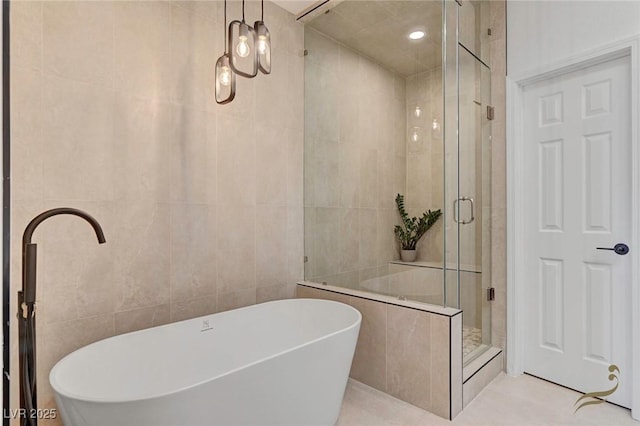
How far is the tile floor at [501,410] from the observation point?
80.0 inches

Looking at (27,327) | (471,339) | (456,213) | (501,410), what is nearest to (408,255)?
(456,213)

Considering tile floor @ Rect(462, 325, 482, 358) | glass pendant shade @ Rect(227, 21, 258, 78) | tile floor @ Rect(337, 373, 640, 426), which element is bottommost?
tile floor @ Rect(337, 373, 640, 426)

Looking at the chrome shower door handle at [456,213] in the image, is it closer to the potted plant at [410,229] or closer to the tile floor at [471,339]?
the potted plant at [410,229]

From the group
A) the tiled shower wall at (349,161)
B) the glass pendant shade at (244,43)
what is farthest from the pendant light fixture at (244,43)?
the tiled shower wall at (349,161)

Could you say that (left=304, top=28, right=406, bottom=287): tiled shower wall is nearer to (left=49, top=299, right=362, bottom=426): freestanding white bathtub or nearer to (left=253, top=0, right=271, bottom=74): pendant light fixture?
(left=49, top=299, right=362, bottom=426): freestanding white bathtub

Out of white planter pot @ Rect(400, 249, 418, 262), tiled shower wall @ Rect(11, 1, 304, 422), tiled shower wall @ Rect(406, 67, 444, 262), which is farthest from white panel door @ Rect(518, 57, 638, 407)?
tiled shower wall @ Rect(11, 1, 304, 422)

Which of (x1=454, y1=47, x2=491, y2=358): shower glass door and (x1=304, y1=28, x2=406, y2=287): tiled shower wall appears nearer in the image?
(x1=454, y1=47, x2=491, y2=358): shower glass door

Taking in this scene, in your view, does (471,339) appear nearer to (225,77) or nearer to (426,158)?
(426,158)

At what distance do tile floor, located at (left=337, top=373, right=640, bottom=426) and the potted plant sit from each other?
91 cm

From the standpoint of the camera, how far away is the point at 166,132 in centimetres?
213

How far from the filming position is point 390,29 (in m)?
2.63

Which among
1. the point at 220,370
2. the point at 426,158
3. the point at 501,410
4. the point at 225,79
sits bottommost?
the point at 501,410

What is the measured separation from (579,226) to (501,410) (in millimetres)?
1185

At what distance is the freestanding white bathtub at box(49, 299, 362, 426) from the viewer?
127 cm
